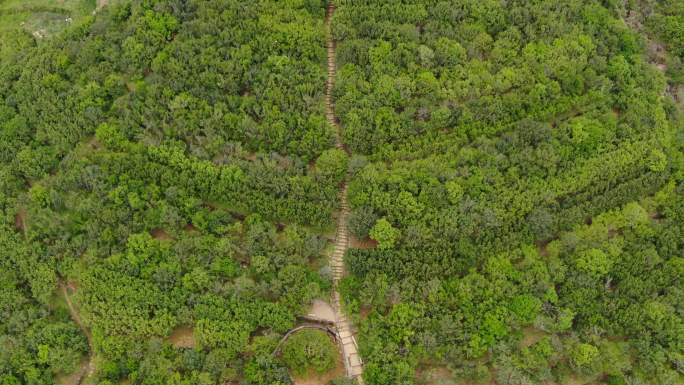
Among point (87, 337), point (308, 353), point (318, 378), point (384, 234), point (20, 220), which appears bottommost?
point (318, 378)

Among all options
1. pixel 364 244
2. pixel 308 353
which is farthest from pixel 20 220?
pixel 364 244

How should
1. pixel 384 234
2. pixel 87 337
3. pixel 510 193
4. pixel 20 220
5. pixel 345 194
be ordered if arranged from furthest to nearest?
1. pixel 345 194
2. pixel 20 220
3. pixel 510 193
4. pixel 384 234
5. pixel 87 337

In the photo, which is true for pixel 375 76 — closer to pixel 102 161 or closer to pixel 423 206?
pixel 423 206

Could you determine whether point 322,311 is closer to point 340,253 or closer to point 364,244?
point 340,253

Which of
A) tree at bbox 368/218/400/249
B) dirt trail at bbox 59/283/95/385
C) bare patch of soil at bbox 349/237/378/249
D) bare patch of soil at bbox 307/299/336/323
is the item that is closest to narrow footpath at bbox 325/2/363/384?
bare patch of soil at bbox 307/299/336/323

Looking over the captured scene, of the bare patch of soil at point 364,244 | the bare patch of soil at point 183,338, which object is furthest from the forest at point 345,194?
the bare patch of soil at point 183,338

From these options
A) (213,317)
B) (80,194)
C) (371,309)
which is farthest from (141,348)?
(371,309)

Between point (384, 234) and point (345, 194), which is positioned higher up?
point (384, 234)
